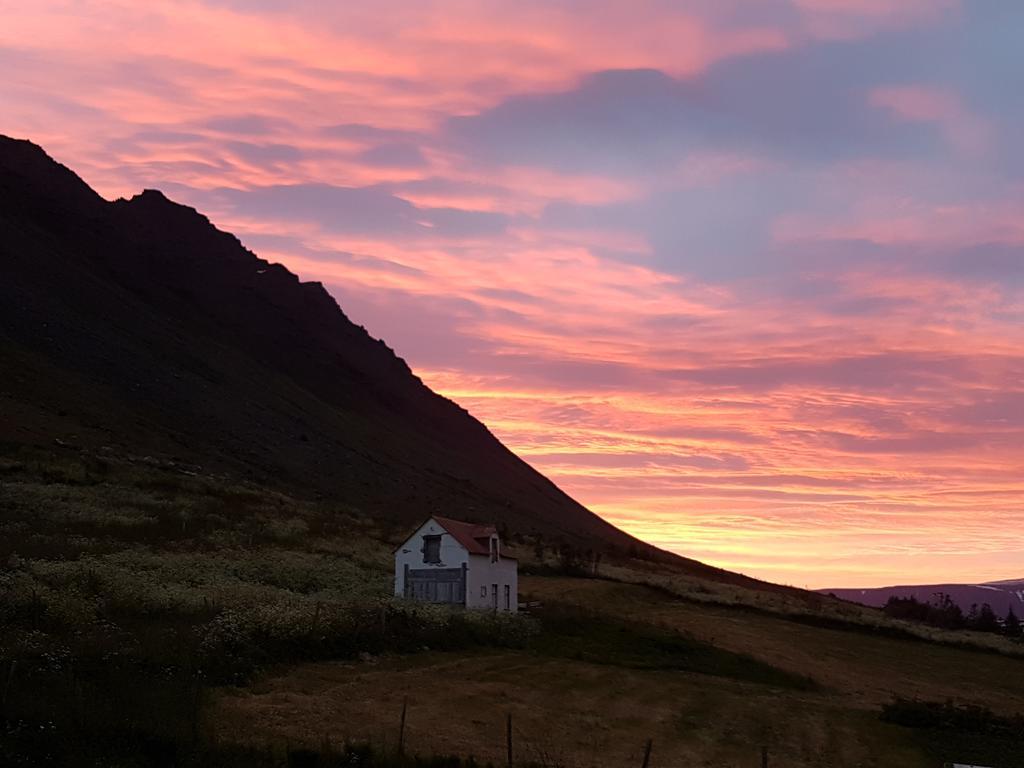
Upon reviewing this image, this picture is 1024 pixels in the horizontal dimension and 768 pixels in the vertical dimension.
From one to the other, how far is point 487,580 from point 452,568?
241 centimetres

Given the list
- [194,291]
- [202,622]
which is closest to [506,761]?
[202,622]

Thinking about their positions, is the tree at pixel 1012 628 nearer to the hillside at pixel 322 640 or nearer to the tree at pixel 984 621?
the tree at pixel 984 621

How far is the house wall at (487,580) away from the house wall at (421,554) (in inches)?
38.8

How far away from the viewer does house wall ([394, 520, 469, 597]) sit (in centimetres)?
5794

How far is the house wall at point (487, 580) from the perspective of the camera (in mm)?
57375

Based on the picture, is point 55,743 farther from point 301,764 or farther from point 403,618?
point 403,618

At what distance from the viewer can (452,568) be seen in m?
57.9

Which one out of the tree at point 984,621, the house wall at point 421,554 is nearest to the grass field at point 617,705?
the house wall at point 421,554

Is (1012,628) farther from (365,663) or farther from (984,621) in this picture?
(365,663)

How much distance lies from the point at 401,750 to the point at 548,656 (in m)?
22.6

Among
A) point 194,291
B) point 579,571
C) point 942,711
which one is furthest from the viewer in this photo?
point 194,291

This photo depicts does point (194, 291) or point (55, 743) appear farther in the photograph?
point (194, 291)

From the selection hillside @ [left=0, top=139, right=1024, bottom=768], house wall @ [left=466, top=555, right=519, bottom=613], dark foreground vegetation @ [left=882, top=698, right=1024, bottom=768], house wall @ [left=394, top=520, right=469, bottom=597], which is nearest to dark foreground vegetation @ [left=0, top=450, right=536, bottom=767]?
hillside @ [left=0, top=139, right=1024, bottom=768]

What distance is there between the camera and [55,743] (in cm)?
2114
